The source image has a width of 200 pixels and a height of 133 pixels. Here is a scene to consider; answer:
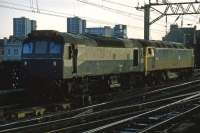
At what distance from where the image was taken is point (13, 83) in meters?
27.8

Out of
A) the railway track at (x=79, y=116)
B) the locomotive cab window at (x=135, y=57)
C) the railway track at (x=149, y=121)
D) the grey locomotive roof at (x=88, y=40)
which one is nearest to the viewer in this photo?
the railway track at (x=149, y=121)

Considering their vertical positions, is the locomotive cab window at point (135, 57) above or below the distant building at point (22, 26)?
below

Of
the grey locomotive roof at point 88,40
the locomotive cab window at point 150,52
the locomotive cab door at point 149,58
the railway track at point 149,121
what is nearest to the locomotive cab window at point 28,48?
the grey locomotive roof at point 88,40

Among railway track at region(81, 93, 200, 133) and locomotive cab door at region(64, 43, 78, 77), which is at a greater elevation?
locomotive cab door at region(64, 43, 78, 77)

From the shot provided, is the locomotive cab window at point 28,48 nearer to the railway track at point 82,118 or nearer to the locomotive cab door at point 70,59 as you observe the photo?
the locomotive cab door at point 70,59

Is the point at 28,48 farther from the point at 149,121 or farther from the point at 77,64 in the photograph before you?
the point at 149,121

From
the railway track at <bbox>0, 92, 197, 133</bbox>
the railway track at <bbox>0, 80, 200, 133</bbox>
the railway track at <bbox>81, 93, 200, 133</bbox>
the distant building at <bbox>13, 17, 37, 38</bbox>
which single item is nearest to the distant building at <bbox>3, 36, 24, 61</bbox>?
the distant building at <bbox>13, 17, 37, 38</bbox>

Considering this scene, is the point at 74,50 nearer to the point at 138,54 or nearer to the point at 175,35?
the point at 138,54

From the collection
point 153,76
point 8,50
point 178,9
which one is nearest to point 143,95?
point 153,76

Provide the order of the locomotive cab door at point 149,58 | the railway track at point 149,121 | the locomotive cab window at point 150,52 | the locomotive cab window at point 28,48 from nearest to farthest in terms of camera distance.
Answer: the railway track at point 149,121 < the locomotive cab window at point 28,48 < the locomotive cab door at point 149,58 < the locomotive cab window at point 150,52

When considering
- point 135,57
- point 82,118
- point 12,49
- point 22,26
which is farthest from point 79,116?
point 22,26

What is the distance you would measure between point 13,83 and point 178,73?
1743 centimetres

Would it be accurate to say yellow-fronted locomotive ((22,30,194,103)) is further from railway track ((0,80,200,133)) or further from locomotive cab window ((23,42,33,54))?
railway track ((0,80,200,133))

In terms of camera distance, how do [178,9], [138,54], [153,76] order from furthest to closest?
[178,9] → [153,76] → [138,54]
